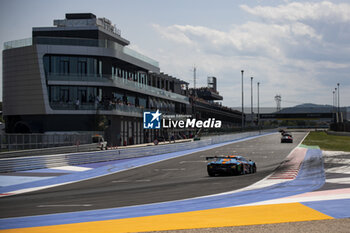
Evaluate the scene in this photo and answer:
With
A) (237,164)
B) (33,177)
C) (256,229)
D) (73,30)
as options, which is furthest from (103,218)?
(73,30)

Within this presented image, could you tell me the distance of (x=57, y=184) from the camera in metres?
19.9

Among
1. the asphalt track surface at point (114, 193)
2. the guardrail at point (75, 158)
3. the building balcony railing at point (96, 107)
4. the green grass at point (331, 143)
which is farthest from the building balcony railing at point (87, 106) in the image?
the asphalt track surface at point (114, 193)

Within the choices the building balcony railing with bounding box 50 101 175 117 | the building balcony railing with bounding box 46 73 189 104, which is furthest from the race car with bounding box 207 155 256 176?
the building balcony railing with bounding box 46 73 189 104

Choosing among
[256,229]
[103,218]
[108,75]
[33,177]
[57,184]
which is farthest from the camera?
[108,75]

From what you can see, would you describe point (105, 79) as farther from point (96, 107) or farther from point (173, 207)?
point (173, 207)

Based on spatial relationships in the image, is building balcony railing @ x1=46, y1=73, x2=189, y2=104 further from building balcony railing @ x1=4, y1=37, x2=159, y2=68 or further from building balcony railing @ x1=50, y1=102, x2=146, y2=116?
building balcony railing @ x1=4, y1=37, x2=159, y2=68

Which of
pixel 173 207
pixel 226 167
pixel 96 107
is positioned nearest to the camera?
pixel 173 207

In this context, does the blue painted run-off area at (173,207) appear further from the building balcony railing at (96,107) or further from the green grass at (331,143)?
the building balcony railing at (96,107)

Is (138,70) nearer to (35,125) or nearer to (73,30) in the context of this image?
(73,30)

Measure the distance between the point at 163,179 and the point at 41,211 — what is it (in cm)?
877

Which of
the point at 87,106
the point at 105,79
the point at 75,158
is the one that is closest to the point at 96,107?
the point at 87,106

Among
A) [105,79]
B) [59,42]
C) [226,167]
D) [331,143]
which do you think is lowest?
[331,143]

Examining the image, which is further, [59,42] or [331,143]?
[331,143]

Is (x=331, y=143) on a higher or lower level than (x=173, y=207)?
higher
